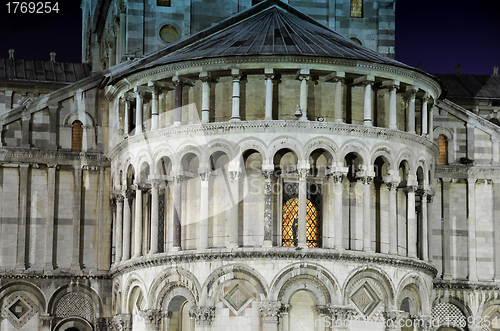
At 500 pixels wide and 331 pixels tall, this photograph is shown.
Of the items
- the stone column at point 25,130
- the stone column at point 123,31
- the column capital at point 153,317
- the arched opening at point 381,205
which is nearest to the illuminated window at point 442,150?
the arched opening at point 381,205

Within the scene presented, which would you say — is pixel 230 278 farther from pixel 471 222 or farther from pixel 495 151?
pixel 495 151

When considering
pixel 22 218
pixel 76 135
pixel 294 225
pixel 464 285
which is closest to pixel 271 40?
pixel 294 225

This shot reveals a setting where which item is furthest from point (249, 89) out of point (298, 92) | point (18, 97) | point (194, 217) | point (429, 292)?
point (18, 97)

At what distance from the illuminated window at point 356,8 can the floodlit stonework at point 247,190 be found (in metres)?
5.68

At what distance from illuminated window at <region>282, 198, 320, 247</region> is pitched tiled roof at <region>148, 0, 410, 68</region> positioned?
19.2ft

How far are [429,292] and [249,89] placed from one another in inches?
430

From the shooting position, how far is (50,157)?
4516 cm

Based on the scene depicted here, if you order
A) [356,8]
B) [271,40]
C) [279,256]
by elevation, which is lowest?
[279,256]

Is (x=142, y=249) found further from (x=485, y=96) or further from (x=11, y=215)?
(x=485, y=96)

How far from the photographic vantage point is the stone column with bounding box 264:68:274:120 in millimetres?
39656

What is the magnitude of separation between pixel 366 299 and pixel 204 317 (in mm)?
6272

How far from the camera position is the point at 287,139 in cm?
3953

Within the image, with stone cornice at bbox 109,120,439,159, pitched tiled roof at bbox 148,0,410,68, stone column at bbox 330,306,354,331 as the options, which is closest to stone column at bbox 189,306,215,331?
stone column at bbox 330,306,354,331

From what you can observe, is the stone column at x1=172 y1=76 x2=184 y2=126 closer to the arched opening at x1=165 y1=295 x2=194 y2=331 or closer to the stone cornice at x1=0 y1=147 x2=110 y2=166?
the stone cornice at x1=0 y1=147 x2=110 y2=166
